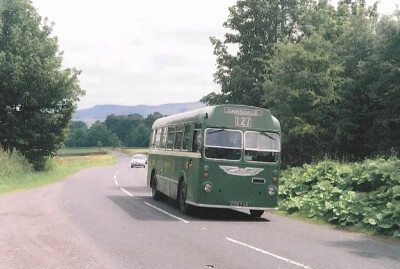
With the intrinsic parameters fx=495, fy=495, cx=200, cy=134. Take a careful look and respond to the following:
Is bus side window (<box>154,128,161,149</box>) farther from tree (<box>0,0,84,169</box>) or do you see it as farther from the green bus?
tree (<box>0,0,84,169</box>)

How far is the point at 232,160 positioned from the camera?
14680 millimetres

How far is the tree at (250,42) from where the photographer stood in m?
41.3

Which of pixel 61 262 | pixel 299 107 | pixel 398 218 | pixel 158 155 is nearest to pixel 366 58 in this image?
pixel 299 107

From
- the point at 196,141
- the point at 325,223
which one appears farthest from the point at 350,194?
the point at 196,141

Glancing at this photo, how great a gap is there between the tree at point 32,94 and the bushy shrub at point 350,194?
23.6m

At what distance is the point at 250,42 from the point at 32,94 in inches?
724

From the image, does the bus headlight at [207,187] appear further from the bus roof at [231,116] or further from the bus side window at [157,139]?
the bus side window at [157,139]

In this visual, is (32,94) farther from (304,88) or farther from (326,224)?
(326,224)

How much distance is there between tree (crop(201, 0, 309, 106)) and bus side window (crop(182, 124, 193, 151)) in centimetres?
2510

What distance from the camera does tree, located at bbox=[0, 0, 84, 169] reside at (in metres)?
36.6

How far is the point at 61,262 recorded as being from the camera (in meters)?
8.20

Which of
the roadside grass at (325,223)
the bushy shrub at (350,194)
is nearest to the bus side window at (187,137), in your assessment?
the roadside grass at (325,223)

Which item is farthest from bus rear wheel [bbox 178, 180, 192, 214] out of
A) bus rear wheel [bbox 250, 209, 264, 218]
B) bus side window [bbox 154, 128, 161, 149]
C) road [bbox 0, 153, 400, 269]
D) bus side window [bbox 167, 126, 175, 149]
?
bus side window [bbox 154, 128, 161, 149]

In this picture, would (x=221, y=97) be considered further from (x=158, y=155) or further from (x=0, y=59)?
(x=158, y=155)
